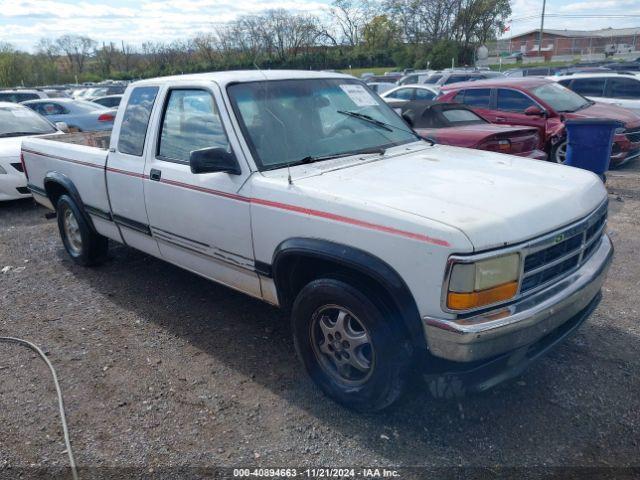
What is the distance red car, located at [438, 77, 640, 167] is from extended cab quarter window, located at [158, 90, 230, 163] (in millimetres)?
6852

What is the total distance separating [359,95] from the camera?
13.8ft

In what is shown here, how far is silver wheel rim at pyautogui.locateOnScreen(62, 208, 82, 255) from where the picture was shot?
18.6 ft

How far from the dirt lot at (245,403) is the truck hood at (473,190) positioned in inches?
44.4

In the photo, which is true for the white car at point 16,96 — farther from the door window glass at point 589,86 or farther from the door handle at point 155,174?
the door window glass at point 589,86

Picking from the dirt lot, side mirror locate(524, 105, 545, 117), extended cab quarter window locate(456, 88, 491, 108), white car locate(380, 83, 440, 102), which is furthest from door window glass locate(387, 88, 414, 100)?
the dirt lot

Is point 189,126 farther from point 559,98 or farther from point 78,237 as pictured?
point 559,98

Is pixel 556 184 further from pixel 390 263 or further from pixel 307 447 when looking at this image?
pixel 307 447

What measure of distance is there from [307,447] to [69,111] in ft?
43.3

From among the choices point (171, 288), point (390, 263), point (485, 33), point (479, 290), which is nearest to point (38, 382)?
point (171, 288)

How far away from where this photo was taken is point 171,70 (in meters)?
46.9

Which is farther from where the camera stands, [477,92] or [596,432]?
[477,92]

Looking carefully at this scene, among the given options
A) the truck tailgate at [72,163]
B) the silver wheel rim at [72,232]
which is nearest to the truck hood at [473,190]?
the truck tailgate at [72,163]

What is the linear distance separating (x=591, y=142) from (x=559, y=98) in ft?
9.80

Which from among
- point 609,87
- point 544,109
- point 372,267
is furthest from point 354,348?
point 609,87
